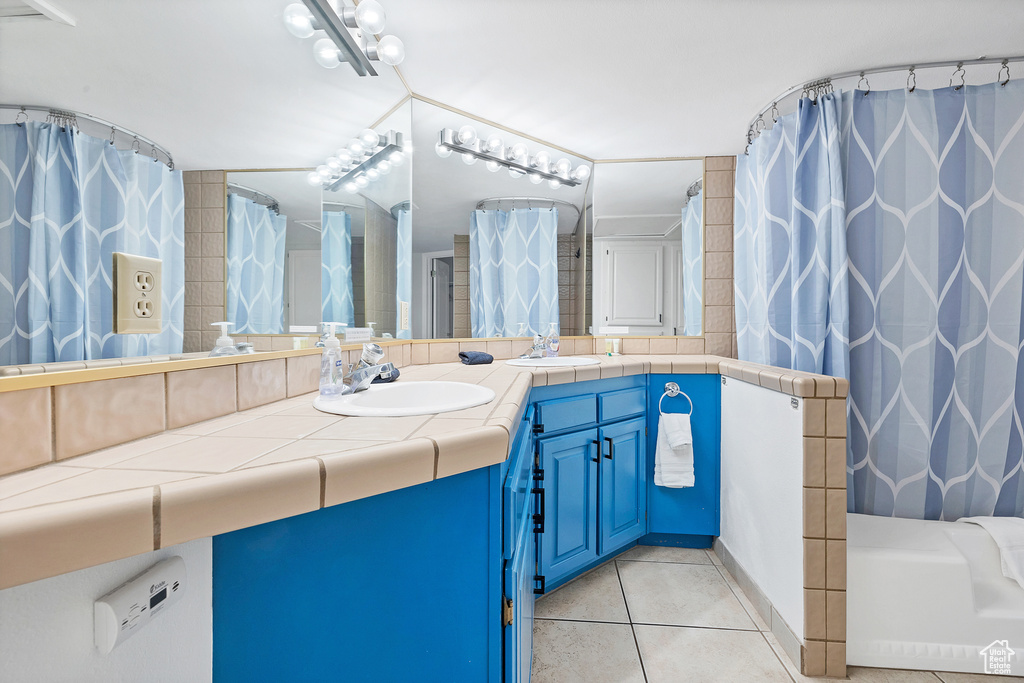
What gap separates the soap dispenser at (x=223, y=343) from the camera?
713mm

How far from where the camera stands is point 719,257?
2320 millimetres

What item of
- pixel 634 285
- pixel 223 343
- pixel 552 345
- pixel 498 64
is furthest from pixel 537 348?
pixel 223 343

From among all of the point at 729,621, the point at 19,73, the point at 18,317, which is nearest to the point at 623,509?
the point at 729,621

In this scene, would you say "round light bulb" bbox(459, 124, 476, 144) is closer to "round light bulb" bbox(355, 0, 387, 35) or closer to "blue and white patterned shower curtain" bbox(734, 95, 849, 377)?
"round light bulb" bbox(355, 0, 387, 35)

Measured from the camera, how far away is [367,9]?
1.19 m

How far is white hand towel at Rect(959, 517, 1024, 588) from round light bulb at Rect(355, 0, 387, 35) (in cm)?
260

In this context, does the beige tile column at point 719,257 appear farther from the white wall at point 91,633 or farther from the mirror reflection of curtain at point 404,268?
the white wall at point 91,633

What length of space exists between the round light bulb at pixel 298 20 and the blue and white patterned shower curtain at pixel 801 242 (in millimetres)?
1917

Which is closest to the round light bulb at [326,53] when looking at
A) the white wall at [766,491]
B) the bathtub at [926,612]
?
the white wall at [766,491]

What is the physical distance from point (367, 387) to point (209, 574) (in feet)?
1.79

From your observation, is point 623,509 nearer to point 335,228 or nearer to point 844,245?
point 844,245

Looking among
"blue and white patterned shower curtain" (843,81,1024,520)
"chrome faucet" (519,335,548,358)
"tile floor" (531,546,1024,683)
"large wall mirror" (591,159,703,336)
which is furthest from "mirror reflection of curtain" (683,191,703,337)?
"tile floor" (531,546,1024,683)

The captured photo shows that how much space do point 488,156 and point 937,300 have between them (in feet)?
6.62

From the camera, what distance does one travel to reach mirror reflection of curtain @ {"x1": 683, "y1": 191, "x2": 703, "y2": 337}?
231 centimetres
